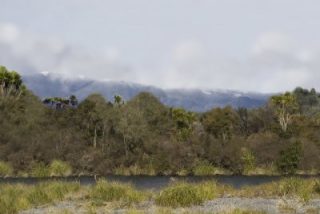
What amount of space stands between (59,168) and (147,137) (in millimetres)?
18032

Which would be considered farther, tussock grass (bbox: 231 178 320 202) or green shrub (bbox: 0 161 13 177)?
green shrub (bbox: 0 161 13 177)

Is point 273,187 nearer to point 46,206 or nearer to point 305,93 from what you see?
point 46,206

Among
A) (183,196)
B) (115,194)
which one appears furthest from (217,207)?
(115,194)

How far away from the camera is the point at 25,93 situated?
118938 millimetres

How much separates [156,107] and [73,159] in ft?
65.3

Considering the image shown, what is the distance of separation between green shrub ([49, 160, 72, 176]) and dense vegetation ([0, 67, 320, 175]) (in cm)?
197

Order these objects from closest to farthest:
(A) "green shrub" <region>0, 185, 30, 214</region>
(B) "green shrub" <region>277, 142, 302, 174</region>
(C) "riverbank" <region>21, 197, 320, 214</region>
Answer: (C) "riverbank" <region>21, 197, 320, 214</region>
(A) "green shrub" <region>0, 185, 30, 214</region>
(B) "green shrub" <region>277, 142, 302, 174</region>

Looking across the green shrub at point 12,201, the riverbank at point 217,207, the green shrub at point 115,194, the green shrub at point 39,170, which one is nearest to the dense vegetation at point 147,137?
the green shrub at point 39,170

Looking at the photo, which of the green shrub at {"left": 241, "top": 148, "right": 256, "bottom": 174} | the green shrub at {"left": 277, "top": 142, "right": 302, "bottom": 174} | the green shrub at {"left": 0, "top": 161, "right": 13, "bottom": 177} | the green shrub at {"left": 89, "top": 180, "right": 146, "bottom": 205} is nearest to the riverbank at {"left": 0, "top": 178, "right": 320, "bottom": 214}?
the green shrub at {"left": 89, "top": 180, "right": 146, "bottom": 205}

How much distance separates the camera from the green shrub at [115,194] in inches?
1077

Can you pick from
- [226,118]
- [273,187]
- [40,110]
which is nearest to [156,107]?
[226,118]

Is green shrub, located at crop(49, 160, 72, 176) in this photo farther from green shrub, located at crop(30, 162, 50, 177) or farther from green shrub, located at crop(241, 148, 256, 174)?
green shrub, located at crop(241, 148, 256, 174)

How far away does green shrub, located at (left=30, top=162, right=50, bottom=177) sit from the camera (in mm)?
95863

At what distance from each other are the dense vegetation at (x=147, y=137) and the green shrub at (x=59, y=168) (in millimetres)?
1967
